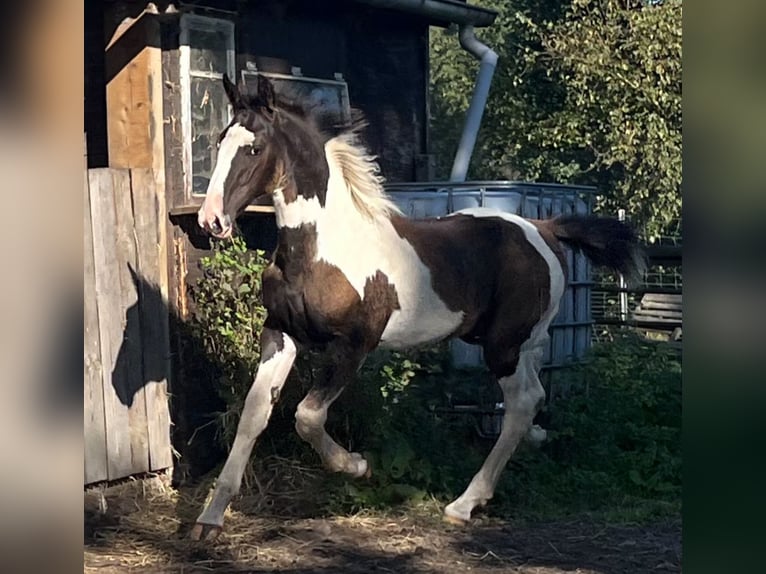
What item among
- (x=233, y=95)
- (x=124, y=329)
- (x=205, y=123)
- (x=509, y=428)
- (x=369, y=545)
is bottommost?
(x=369, y=545)

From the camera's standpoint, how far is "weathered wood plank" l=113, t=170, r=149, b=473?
19.5 feet

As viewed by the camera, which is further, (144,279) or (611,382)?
(611,382)

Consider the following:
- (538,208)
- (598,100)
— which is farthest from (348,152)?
(598,100)

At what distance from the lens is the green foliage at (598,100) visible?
464 inches

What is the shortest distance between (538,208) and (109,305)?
2.96m

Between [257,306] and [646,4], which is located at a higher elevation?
[646,4]

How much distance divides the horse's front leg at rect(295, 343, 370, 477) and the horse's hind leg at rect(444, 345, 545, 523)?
1.85ft

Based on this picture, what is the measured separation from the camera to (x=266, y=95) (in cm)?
489

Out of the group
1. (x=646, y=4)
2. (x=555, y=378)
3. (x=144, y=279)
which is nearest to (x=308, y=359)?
(x=144, y=279)

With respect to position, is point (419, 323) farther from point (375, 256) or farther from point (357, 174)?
point (357, 174)

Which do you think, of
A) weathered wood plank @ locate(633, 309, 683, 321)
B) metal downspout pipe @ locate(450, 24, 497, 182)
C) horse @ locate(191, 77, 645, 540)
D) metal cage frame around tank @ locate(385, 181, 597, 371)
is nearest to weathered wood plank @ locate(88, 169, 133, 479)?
horse @ locate(191, 77, 645, 540)
